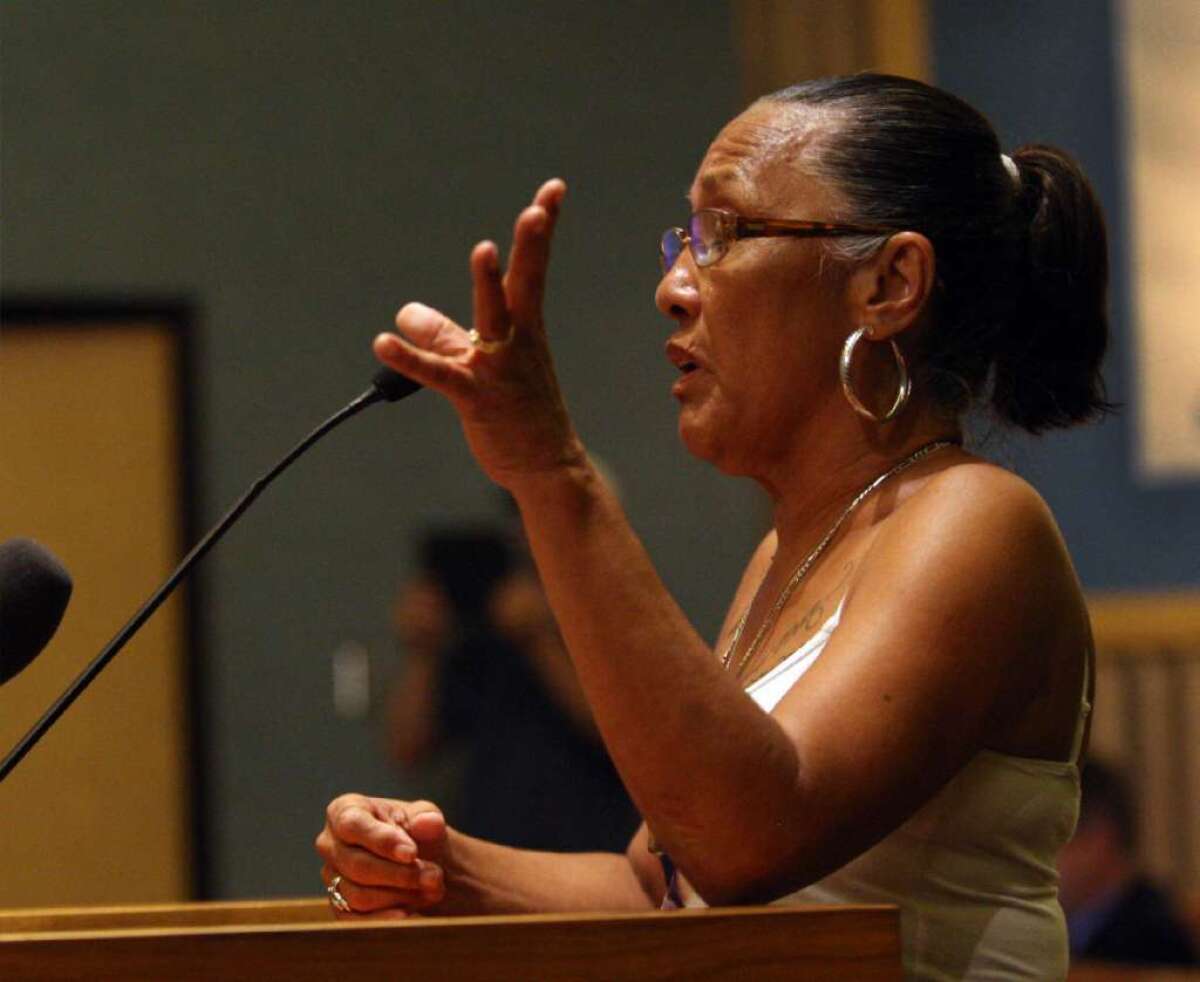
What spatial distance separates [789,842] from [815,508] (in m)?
0.43

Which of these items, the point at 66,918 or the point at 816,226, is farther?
the point at 816,226

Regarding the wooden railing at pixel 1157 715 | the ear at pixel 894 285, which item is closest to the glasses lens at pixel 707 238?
the ear at pixel 894 285

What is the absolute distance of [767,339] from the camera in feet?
4.93

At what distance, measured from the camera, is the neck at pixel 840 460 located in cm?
154

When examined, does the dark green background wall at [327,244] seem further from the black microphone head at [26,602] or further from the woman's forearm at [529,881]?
the black microphone head at [26,602]

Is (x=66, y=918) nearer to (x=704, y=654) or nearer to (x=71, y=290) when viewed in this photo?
(x=704, y=654)

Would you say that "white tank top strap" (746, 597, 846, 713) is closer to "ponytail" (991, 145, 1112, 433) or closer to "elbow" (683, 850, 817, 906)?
"elbow" (683, 850, 817, 906)

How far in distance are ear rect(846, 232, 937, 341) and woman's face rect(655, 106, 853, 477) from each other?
17 millimetres

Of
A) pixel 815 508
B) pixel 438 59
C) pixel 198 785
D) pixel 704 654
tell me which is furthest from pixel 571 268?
pixel 704 654

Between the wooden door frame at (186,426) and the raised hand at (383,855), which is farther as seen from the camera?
the wooden door frame at (186,426)

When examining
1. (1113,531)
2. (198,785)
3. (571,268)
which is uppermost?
(571,268)

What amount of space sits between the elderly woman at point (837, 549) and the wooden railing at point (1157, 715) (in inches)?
113

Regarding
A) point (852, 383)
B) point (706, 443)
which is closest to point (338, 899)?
point (706, 443)

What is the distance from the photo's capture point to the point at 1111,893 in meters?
3.56
